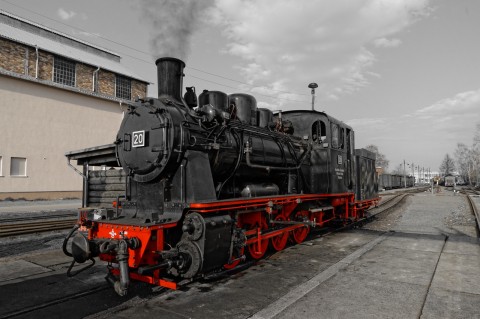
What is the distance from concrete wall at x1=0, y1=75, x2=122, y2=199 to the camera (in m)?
20.0

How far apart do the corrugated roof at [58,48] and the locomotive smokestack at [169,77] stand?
820 inches

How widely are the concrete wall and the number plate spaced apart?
60.3 ft

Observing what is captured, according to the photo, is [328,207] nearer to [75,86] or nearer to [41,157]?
[41,157]

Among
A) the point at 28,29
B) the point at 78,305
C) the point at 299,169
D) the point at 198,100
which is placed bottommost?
the point at 78,305

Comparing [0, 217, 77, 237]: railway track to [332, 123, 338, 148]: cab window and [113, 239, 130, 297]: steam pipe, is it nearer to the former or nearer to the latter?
[113, 239, 130, 297]: steam pipe


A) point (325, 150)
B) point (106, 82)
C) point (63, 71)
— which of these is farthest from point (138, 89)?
point (325, 150)

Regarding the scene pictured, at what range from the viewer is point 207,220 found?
491 centimetres

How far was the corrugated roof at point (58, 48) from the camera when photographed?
22695mm

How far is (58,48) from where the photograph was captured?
1010 inches

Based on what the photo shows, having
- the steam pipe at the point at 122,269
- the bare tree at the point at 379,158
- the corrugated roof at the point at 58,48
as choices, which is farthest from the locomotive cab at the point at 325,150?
the bare tree at the point at 379,158

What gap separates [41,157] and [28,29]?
440 inches

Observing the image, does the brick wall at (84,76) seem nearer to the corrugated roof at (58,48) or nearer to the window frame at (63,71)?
the window frame at (63,71)

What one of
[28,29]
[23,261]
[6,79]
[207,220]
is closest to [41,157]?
[6,79]

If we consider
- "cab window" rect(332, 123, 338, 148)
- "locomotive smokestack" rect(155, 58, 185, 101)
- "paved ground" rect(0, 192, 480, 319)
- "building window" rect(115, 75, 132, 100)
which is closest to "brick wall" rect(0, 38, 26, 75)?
"building window" rect(115, 75, 132, 100)
